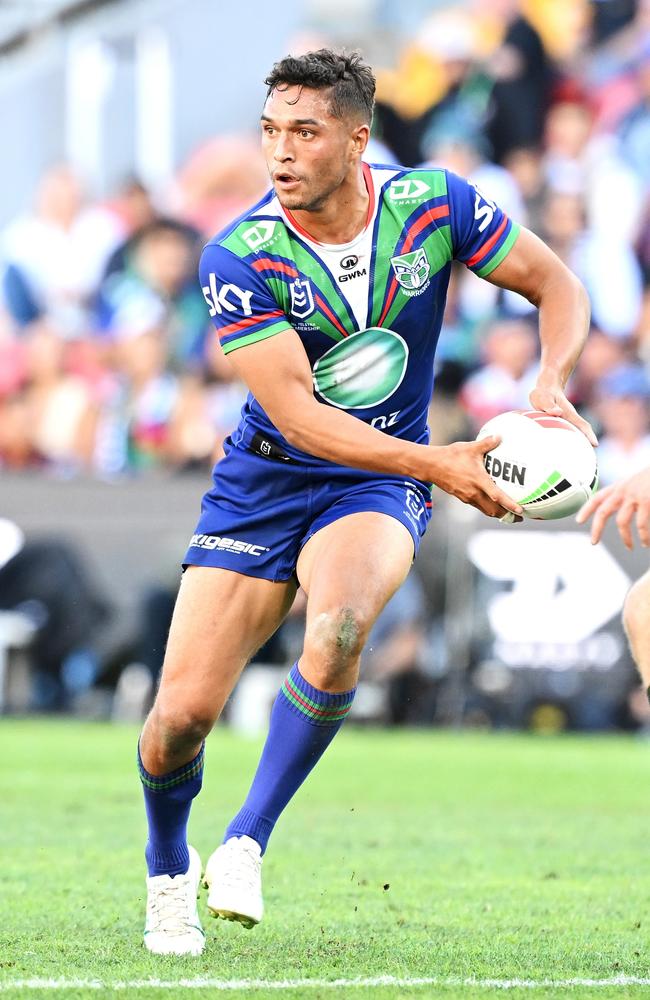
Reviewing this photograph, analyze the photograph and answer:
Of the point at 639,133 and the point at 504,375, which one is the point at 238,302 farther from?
the point at 639,133

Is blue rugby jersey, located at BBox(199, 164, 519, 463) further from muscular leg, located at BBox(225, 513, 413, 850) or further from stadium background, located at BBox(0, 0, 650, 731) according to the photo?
stadium background, located at BBox(0, 0, 650, 731)

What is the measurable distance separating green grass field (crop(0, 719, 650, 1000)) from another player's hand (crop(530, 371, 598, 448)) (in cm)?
158

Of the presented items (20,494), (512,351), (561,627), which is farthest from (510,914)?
(512,351)

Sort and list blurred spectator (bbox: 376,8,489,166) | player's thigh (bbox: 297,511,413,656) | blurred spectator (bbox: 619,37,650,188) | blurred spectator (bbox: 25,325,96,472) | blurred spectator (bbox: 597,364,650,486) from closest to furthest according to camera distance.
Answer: player's thigh (bbox: 297,511,413,656) → blurred spectator (bbox: 597,364,650,486) → blurred spectator (bbox: 25,325,96,472) → blurred spectator (bbox: 619,37,650,188) → blurred spectator (bbox: 376,8,489,166)

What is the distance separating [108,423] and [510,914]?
953cm

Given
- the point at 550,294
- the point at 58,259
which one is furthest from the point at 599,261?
the point at 550,294

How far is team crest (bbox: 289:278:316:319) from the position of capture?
4965mm

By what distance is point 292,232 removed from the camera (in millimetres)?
5027

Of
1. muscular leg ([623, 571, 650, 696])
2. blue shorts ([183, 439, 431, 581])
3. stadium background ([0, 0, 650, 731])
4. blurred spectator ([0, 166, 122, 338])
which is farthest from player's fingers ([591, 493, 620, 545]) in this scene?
blurred spectator ([0, 166, 122, 338])

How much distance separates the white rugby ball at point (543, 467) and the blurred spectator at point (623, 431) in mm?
8545

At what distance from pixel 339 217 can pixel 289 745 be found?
164cm

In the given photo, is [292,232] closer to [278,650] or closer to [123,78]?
[278,650]

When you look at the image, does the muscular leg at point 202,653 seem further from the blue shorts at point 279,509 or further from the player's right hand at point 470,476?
the player's right hand at point 470,476

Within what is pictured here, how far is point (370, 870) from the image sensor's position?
6.81 m
